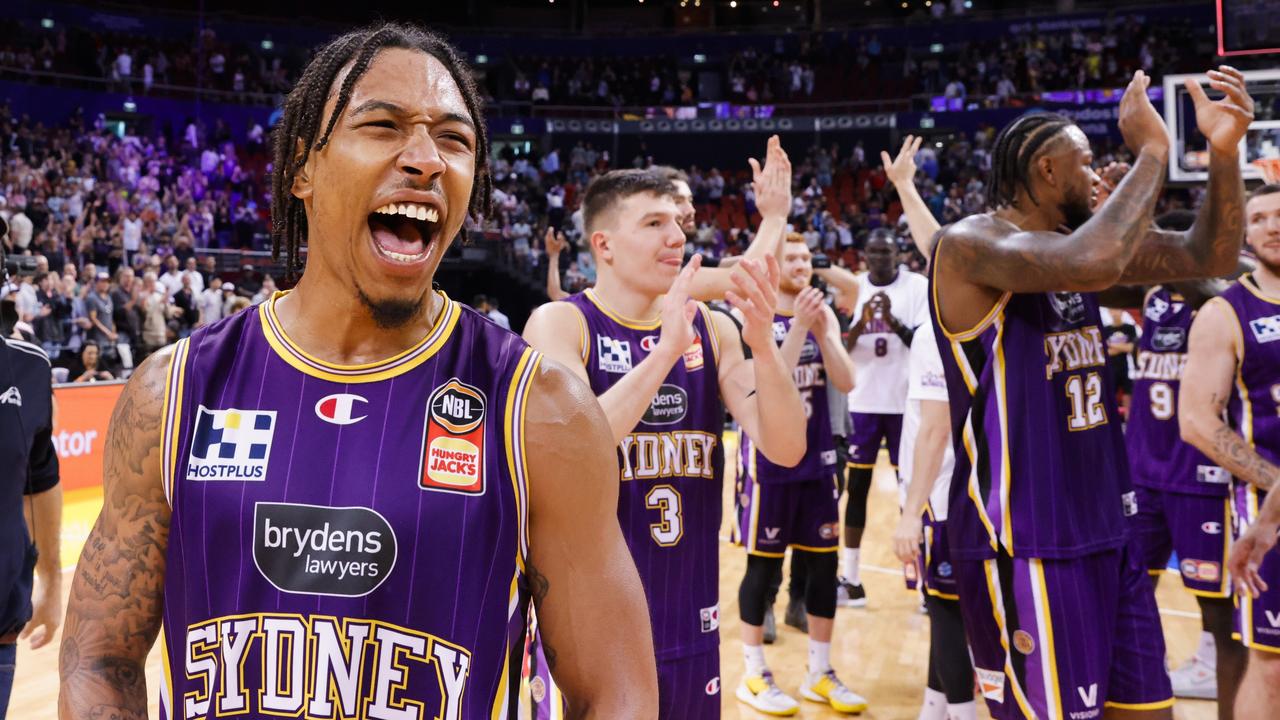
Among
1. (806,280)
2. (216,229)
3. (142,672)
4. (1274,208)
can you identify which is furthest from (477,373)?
(216,229)

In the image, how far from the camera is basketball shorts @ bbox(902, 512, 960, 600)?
178 inches

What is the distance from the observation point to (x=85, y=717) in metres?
1.53

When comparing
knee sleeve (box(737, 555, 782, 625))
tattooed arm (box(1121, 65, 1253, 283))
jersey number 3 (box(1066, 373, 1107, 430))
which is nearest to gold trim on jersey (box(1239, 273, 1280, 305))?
tattooed arm (box(1121, 65, 1253, 283))

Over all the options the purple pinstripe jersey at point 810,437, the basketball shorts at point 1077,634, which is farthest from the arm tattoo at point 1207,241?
the purple pinstripe jersey at point 810,437

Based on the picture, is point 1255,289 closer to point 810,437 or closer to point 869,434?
point 810,437

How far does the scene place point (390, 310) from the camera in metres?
1.64

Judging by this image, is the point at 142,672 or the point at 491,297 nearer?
the point at 142,672

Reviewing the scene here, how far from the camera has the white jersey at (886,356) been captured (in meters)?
7.14

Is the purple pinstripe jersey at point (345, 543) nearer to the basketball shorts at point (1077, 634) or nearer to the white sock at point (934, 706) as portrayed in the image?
the basketball shorts at point (1077, 634)

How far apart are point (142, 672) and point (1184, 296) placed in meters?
4.81

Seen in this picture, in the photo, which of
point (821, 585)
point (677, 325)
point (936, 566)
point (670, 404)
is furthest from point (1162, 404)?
point (677, 325)

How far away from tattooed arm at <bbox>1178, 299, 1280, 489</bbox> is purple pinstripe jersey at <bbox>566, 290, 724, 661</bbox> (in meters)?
1.87

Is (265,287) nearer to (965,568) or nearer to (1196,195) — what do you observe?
(965,568)

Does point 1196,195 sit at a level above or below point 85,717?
above
